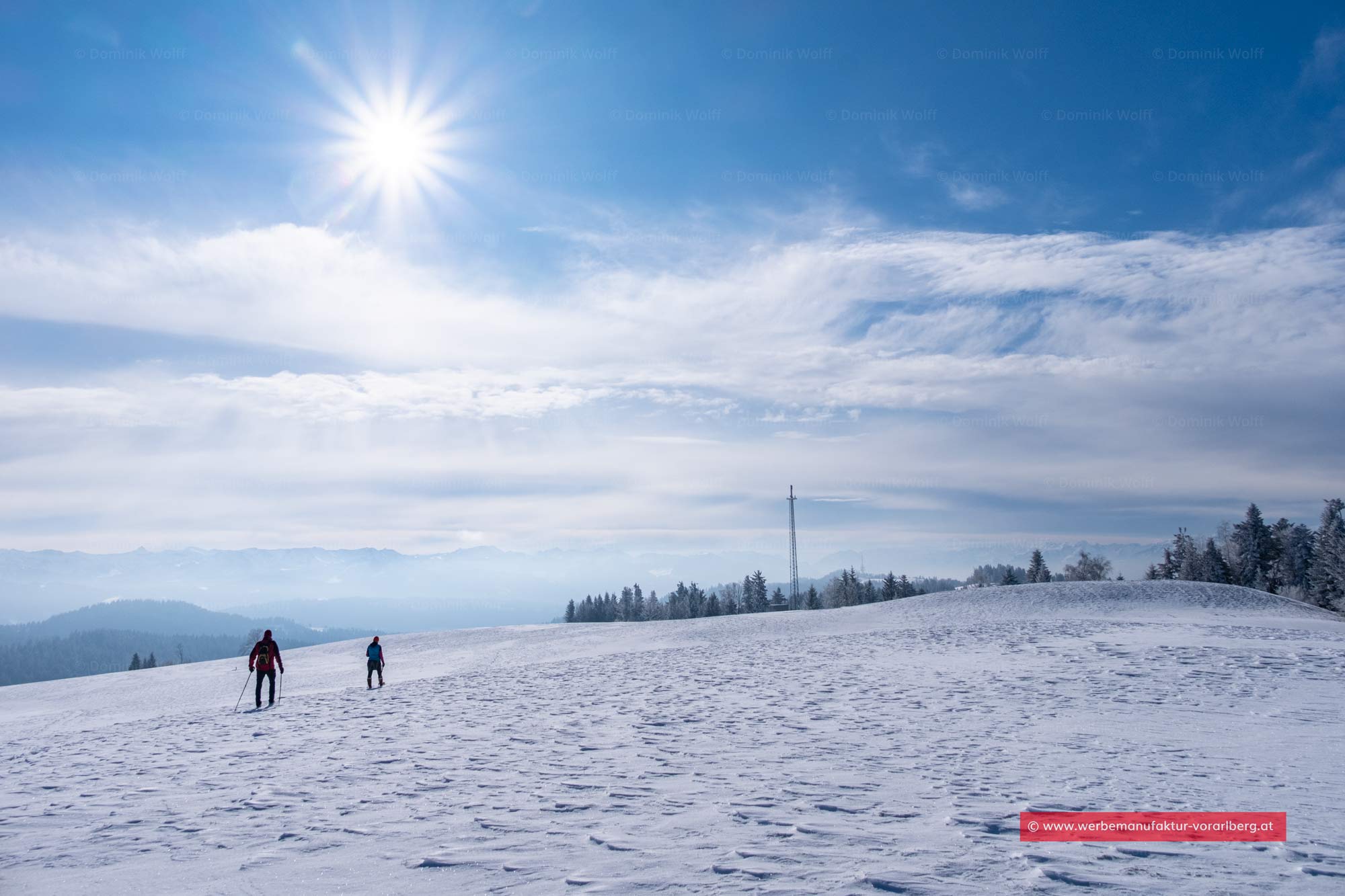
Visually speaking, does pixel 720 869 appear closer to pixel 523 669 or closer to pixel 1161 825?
pixel 1161 825

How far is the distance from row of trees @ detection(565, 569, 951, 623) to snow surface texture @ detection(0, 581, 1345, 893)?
65902 millimetres

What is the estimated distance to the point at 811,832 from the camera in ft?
24.4

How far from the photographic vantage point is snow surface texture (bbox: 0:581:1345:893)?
6629 mm

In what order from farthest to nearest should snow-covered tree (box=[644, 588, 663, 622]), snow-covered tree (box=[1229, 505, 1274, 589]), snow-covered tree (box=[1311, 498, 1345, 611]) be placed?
snow-covered tree (box=[644, 588, 663, 622]) → snow-covered tree (box=[1229, 505, 1274, 589]) → snow-covered tree (box=[1311, 498, 1345, 611])

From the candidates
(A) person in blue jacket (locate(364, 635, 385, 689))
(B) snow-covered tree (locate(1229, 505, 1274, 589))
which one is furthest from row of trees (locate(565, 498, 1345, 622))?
(A) person in blue jacket (locate(364, 635, 385, 689))

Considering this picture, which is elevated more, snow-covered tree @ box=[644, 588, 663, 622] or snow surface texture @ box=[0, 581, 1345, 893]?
snow surface texture @ box=[0, 581, 1345, 893]

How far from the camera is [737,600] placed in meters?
141

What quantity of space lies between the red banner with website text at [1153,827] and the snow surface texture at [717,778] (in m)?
0.22

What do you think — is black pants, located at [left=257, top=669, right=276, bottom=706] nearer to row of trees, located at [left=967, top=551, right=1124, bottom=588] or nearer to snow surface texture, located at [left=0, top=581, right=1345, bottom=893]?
snow surface texture, located at [left=0, top=581, right=1345, bottom=893]

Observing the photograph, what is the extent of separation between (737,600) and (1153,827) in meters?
137

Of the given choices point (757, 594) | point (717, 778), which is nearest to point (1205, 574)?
point (757, 594)

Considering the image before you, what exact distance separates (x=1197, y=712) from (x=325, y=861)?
15.4 metres

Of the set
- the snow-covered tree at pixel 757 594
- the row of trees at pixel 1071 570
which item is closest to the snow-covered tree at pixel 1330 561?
the row of trees at pixel 1071 570

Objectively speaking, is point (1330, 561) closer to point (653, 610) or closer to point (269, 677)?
point (269, 677)
